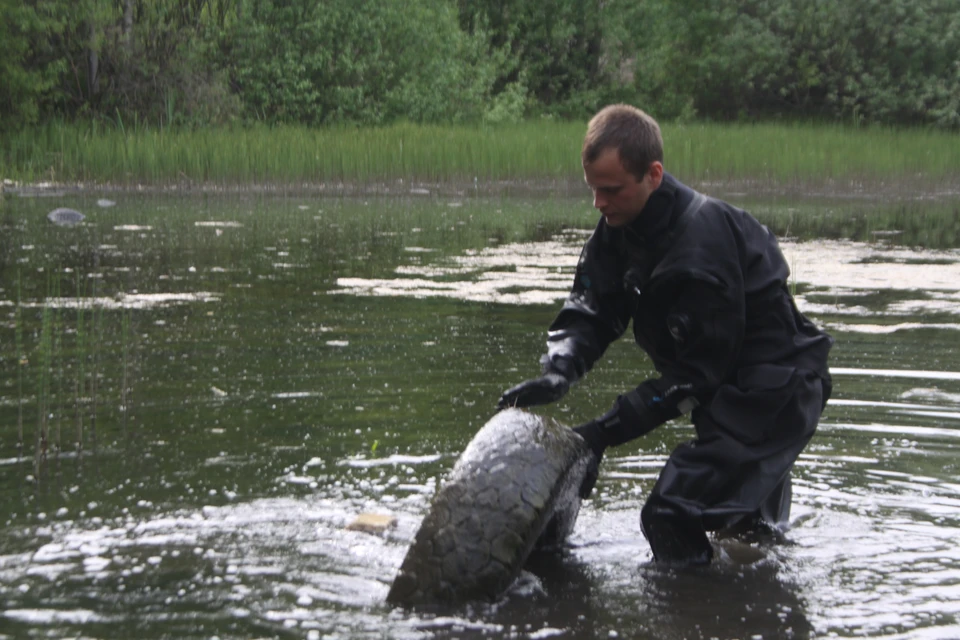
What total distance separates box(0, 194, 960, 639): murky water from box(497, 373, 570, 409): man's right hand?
611mm

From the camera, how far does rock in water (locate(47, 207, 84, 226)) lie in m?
15.6

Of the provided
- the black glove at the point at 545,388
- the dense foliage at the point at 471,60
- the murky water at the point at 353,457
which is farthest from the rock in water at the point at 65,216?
the black glove at the point at 545,388

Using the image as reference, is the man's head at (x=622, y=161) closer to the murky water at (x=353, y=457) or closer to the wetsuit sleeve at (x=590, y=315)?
the wetsuit sleeve at (x=590, y=315)

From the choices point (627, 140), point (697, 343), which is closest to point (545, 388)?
point (697, 343)

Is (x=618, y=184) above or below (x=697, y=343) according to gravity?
above

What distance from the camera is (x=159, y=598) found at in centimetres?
403

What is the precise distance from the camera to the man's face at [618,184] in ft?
13.8

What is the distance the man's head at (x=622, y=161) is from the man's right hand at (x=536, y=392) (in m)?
0.61

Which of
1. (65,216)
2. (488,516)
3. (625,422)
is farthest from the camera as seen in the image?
(65,216)

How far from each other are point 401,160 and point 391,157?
0.18 meters

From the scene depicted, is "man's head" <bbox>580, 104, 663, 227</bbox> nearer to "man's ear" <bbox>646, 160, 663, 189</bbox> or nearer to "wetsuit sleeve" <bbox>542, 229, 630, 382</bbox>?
"man's ear" <bbox>646, 160, 663, 189</bbox>

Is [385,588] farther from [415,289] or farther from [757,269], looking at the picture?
[415,289]

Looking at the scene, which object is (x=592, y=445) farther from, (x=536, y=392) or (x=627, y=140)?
(x=627, y=140)

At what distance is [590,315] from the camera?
4637 mm
